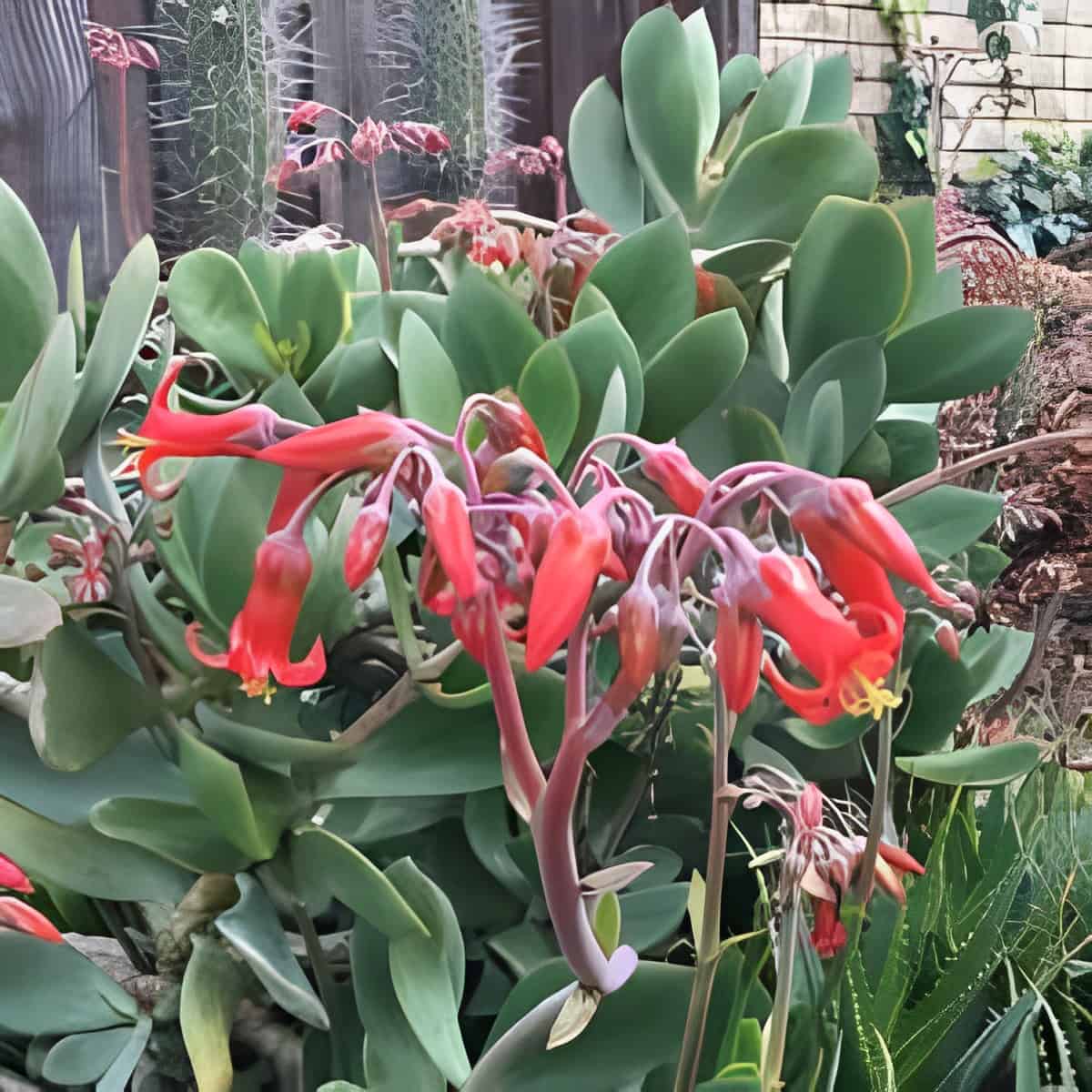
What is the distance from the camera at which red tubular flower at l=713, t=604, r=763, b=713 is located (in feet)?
0.82

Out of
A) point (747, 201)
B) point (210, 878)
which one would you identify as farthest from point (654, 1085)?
point (747, 201)

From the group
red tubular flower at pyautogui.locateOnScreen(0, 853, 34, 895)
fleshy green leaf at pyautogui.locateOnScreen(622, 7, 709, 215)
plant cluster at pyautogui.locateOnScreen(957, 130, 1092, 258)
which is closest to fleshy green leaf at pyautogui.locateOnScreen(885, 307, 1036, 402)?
fleshy green leaf at pyautogui.locateOnScreen(622, 7, 709, 215)

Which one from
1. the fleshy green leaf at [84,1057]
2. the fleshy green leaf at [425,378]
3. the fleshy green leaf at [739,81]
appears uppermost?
the fleshy green leaf at [739,81]

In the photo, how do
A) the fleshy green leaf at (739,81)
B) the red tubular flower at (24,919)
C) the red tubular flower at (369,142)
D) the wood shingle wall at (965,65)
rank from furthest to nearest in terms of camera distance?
the wood shingle wall at (965,65) → the red tubular flower at (369,142) → the fleshy green leaf at (739,81) → the red tubular flower at (24,919)

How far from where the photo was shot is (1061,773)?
30.6 inches

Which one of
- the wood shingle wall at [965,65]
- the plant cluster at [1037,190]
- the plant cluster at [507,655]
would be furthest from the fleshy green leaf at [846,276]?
the plant cluster at [1037,190]

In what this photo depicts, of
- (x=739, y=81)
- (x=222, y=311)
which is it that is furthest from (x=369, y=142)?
(x=222, y=311)

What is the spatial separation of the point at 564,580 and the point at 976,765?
33cm

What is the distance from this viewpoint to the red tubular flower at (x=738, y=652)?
25 centimetres

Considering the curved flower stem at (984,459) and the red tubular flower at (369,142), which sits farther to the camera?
the red tubular flower at (369,142)

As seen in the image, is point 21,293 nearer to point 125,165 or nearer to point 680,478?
point 680,478

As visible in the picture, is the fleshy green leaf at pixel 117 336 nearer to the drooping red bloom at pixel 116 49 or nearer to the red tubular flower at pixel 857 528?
the red tubular flower at pixel 857 528

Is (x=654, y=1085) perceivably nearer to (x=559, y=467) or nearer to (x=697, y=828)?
(x=697, y=828)

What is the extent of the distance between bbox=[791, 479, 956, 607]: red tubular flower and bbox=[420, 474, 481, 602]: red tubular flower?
65mm
